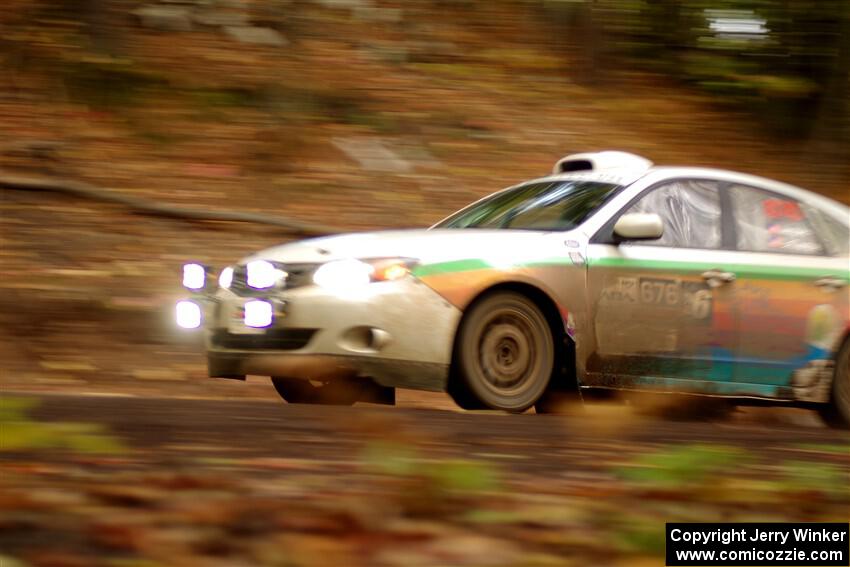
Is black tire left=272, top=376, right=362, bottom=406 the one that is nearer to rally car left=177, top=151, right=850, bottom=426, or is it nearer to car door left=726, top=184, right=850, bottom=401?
rally car left=177, top=151, right=850, bottom=426

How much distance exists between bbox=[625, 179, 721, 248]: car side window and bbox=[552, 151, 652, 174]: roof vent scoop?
253 millimetres

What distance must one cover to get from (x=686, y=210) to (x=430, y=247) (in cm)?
162

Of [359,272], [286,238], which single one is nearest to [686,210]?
[359,272]

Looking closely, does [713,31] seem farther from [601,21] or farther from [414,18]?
[414,18]

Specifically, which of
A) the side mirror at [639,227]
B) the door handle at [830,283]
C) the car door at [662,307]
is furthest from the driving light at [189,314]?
the door handle at [830,283]

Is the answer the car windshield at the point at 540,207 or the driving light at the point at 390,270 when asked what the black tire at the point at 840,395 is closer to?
the car windshield at the point at 540,207

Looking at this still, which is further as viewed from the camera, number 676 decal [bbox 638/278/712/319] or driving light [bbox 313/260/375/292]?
number 676 decal [bbox 638/278/712/319]

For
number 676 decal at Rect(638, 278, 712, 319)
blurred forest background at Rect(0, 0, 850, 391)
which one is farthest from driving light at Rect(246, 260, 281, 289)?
blurred forest background at Rect(0, 0, 850, 391)

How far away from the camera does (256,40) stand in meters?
14.3

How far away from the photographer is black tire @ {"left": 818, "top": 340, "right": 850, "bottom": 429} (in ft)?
23.7

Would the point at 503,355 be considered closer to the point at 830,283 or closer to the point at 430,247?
the point at 430,247

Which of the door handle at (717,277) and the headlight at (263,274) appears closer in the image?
the headlight at (263,274)

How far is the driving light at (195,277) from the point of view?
6867 mm

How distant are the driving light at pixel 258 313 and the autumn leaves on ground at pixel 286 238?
0.56 meters
